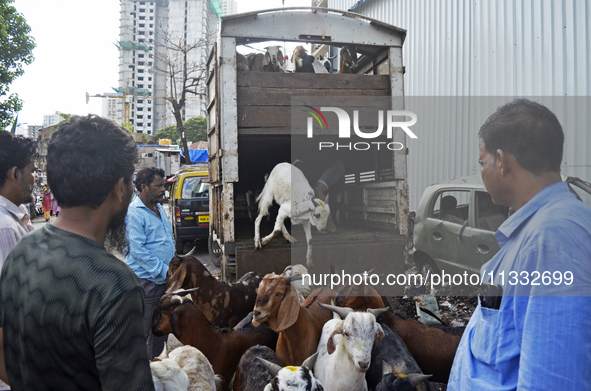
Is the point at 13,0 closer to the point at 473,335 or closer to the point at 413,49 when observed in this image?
the point at 413,49

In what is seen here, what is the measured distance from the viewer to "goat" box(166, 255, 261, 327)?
386cm

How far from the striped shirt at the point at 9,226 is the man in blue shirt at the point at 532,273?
2117 mm

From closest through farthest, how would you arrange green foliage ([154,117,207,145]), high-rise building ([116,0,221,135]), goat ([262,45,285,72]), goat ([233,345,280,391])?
goat ([233,345,280,391]) → goat ([262,45,285,72]) → green foliage ([154,117,207,145]) → high-rise building ([116,0,221,135])

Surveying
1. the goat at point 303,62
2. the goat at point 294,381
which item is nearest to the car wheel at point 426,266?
the goat at point 303,62

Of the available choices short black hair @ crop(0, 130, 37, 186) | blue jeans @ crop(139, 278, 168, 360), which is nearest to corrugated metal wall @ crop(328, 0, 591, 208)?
blue jeans @ crop(139, 278, 168, 360)

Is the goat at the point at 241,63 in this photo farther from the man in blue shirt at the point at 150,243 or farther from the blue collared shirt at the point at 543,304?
the blue collared shirt at the point at 543,304

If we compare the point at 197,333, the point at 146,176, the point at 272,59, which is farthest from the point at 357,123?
the point at 197,333

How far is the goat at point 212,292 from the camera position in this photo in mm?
3855

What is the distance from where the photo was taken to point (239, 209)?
798 cm

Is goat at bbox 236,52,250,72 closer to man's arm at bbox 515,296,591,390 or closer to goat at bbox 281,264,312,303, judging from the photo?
goat at bbox 281,264,312,303

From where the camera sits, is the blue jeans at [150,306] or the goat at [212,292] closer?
the blue jeans at [150,306]

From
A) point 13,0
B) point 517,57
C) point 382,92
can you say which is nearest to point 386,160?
point 382,92

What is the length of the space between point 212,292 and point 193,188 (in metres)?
5.84

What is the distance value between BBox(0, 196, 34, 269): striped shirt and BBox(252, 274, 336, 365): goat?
1.59 meters
